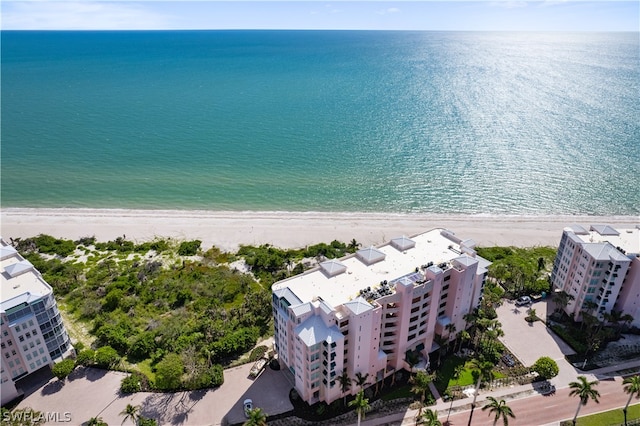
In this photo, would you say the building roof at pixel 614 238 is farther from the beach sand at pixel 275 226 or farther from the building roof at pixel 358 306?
the building roof at pixel 358 306

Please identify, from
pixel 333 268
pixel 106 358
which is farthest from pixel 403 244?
pixel 106 358

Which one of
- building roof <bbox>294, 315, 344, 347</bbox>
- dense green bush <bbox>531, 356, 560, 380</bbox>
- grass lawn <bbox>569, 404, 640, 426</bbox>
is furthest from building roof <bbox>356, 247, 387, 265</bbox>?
grass lawn <bbox>569, 404, 640, 426</bbox>

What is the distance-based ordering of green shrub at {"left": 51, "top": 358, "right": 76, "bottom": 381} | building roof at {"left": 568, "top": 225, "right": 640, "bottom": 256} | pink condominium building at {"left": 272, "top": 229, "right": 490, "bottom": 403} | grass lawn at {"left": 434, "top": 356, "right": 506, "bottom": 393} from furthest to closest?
building roof at {"left": 568, "top": 225, "right": 640, "bottom": 256}
grass lawn at {"left": 434, "top": 356, "right": 506, "bottom": 393}
green shrub at {"left": 51, "top": 358, "right": 76, "bottom": 381}
pink condominium building at {"left": 272, "top": 229, "right": 490, "bottom": 403}

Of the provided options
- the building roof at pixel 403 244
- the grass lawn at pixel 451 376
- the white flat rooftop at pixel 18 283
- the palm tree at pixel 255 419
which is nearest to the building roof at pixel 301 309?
the palm tree at pixel 255 419

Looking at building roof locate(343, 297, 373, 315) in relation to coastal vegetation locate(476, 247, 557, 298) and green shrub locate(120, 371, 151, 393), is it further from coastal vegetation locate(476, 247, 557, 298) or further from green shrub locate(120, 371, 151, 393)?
coastal vegetation locate(476, 247, 557, 298)

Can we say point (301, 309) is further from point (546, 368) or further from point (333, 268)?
point (546, 368)

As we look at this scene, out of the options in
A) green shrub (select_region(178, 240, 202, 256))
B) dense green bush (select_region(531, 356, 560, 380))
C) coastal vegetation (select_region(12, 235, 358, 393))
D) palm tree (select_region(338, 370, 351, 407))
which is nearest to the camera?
palm tree (select_region(338, 370, 351, 407))

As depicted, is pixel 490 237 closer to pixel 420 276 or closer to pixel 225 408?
→ pixel 420 276
